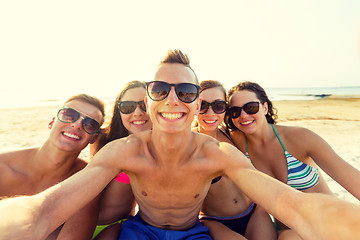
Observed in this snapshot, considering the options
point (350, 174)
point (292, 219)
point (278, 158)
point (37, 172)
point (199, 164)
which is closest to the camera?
point (292, 219)

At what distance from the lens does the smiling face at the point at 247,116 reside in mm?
3240

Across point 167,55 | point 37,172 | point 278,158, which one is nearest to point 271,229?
point 278,158

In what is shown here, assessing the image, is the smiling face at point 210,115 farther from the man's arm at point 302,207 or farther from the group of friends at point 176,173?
the man's arm at point 302,207

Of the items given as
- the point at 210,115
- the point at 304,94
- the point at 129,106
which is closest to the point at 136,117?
the point at 129,106

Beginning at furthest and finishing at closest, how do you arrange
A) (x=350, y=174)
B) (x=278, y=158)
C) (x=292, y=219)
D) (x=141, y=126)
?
(x=141, y=126) < (x=278, y=158) < (x=350, y=174) < (x=292, y=219)

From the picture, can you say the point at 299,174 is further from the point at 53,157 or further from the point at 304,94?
the point at 304,94

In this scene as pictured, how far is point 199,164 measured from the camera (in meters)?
2.21

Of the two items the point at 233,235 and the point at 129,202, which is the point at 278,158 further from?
the point at 129,202

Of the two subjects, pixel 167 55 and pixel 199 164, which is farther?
pixel 167 55

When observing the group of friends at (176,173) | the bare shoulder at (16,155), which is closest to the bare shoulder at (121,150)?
the group of friends at (176,173)

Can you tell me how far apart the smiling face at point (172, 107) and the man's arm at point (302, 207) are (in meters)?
0.67

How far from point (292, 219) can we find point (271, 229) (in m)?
1.57

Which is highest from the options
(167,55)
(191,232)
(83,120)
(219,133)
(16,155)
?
(167,55)

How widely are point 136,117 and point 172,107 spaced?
135 centimetres
